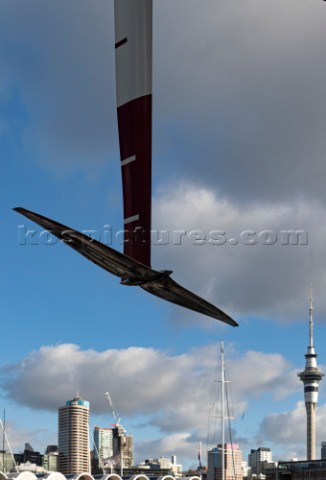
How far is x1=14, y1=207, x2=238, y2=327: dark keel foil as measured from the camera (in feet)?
68.0

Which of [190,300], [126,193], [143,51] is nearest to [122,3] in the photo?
[143,51]

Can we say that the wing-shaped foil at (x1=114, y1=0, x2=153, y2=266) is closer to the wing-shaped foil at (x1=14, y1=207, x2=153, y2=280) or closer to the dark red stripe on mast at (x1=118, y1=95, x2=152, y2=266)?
the dark red stripe on mast at (x1=118, y1=95, x2=152, y2=266)

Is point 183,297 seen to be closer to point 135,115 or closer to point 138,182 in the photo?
point 138,182

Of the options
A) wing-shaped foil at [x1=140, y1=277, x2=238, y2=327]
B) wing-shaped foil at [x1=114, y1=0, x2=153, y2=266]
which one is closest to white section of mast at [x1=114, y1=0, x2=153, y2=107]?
wing-shaped foil at [x1=114, y1=0, x2=153, y2=266]

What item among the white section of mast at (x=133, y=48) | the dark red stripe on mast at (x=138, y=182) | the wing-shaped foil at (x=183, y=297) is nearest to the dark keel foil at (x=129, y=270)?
the wing-shaped foil at (x=183, y=297)

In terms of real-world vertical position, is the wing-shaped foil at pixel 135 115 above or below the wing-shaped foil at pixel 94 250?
above

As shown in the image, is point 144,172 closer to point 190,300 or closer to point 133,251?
point 133,251

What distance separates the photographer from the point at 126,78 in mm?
24906

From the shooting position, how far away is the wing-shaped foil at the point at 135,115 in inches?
957

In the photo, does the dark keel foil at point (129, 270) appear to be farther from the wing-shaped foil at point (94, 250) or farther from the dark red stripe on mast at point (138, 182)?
the dark red stripe on mast at point (138, 182)

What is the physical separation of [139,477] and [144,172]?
370ft

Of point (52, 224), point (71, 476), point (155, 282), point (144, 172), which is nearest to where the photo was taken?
point (52, 224)

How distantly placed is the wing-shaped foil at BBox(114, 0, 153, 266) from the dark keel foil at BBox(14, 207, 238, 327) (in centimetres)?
152

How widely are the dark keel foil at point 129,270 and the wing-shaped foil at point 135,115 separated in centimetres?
152
